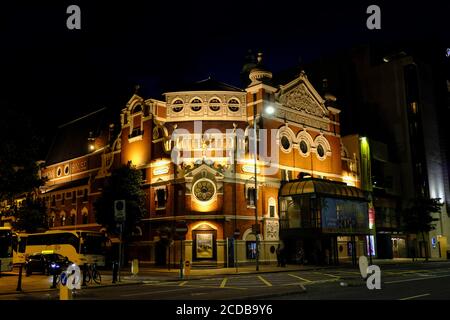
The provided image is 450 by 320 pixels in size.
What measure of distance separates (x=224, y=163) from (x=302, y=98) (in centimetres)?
1422

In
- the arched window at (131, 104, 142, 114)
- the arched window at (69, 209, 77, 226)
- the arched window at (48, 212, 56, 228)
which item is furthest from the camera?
the arched window at (48, 212, 56, 228)

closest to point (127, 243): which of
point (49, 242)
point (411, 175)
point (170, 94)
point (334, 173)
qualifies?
point (49, 242)

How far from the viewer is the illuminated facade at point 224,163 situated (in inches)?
1735

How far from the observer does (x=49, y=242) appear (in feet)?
142

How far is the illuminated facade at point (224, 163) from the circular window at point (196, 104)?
0.33ft

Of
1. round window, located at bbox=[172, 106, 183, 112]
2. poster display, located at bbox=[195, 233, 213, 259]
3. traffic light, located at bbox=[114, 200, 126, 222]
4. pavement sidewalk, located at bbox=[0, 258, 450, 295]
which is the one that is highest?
round window, located at bbox=[172, 106, 183, 112]

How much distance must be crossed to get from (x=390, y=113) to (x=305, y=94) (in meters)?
25.7

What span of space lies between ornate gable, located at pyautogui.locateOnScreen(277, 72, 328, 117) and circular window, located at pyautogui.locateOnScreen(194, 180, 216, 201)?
13.2 m

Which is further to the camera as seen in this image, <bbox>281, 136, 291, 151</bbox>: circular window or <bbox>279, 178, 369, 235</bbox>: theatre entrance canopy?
<bbox>281, 136, 291, 151</bbox>: circular window

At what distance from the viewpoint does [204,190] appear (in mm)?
44250

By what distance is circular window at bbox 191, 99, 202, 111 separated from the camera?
4794 centimetres

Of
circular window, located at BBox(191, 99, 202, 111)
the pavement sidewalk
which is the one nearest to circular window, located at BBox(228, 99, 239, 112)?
circular window, located at BBox(191, 99, 202, 111)

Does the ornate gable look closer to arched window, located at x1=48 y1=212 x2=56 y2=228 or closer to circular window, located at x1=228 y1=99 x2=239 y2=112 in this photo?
circular window, located at x1=228 y1=99 x2=239 y2=112

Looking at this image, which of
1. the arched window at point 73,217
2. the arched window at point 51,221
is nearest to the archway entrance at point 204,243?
the arched window at point 73,217
